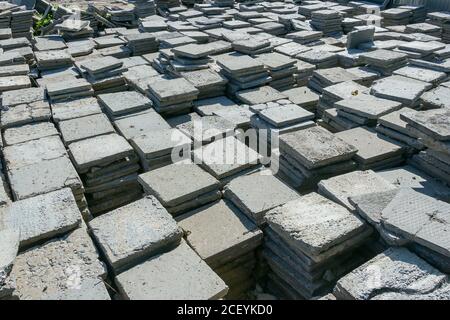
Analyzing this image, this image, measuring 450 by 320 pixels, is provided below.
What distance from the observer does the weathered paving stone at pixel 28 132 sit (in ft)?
20.0

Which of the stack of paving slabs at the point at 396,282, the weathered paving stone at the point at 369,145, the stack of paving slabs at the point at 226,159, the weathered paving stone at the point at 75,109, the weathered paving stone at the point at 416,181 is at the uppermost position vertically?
the weathered paving stone at the point at 75,109

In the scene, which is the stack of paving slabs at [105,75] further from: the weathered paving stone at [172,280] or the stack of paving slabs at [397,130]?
the stack of paving slabs at [397,130]

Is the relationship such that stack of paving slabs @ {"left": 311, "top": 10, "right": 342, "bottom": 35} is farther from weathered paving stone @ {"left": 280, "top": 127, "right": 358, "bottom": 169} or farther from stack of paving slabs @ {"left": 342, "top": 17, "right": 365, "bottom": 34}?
weathered paving stone @ {"left": 280, "top": 127, "right": 358, "bottom": 169}

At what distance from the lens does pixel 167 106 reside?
23.1 ft

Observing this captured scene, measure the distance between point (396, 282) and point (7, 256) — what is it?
3696mm

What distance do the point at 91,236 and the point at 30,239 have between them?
2.01 ft

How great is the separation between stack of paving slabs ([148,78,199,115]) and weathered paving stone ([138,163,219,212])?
6.56 feet

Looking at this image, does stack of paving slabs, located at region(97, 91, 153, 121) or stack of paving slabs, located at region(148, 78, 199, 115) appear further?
stack of paving slabs, located at region(148, 78, 199, 115)

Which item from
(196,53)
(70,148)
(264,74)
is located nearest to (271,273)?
(70,148)

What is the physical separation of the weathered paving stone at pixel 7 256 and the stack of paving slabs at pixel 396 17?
12.8 metres

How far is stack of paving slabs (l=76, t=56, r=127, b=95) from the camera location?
8148 mm

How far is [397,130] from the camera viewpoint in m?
5.95

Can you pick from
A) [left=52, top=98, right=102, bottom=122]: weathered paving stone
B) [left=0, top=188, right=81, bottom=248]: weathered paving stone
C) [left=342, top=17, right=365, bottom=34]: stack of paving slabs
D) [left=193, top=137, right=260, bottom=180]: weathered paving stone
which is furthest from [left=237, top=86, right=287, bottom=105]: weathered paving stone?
[left=342, top=17, right=365, bottom=34]: stack of paving slabs

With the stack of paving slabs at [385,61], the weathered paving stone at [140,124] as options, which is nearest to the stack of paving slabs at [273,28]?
the stack of paving slabs at [385,61]
